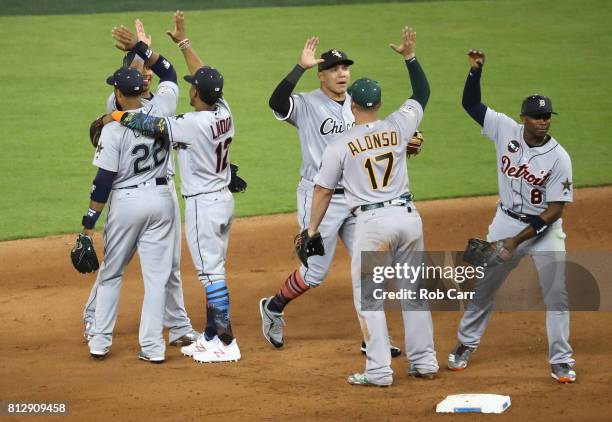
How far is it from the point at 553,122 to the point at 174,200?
7.89m

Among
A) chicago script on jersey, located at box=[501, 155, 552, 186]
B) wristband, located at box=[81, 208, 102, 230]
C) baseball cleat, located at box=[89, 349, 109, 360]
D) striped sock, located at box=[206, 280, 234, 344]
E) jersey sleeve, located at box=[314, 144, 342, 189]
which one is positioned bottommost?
baseball cleat, located at box=[89, 349, 109, 360]

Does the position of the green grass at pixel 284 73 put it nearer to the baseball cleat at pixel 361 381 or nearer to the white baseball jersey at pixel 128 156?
the white baseball jersey at pixel 128 156

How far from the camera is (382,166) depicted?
6758mm

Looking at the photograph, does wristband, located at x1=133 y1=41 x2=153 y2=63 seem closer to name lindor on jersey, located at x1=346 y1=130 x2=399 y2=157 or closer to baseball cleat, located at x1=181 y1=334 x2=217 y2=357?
name lindor on jersey, located at x1=346 y1=130 x2=399 y2=157

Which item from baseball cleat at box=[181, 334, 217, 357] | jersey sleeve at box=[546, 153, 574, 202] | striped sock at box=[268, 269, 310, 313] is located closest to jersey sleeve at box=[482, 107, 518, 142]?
jersey sleeve at box=[546, 153, 574, 202]

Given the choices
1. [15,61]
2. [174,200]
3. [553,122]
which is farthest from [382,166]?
[15,61]

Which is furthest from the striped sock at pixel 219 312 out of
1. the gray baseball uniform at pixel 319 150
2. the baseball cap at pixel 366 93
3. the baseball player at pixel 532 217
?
the baseball cap at pixel 366 93

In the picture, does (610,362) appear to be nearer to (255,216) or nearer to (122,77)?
→ (122,77)

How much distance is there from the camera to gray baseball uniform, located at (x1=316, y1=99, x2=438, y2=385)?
674 centimetres

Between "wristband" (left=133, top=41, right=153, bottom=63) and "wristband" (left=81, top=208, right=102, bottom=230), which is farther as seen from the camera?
"wristband" (left=133, top=41, right=153, bottom=63)

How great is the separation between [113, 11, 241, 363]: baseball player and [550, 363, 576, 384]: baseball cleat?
83.0 inches

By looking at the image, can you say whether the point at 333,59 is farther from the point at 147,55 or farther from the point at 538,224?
the point at 538,224

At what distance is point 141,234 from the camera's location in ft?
24.4

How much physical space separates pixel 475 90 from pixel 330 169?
1.27m
